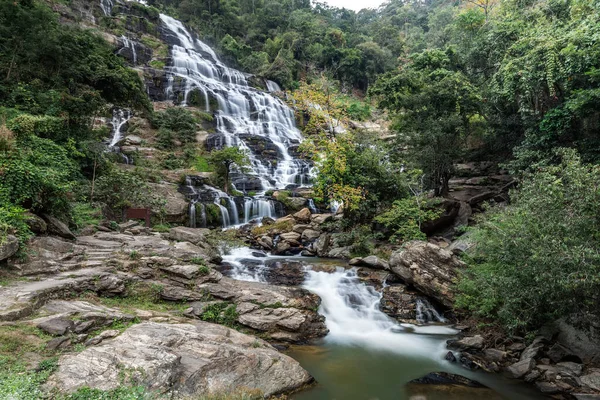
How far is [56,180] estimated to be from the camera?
8742 mm

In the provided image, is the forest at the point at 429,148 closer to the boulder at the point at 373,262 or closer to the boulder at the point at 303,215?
the boulder at the point at 373,262

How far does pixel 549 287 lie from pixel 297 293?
6192 mm

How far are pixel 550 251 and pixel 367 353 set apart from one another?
4.67 m

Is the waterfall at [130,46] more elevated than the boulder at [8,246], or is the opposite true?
the waterfall at [130,46]

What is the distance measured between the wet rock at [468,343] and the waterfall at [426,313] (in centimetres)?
139

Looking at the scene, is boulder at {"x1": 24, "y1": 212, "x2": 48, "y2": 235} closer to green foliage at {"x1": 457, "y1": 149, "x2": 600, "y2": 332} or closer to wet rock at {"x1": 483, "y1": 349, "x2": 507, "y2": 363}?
green foliage at {"x1": 457, "y1": 149, "x2": 600, "y2": 332}

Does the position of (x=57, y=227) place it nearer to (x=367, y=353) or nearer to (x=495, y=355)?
(x=367, y=353)

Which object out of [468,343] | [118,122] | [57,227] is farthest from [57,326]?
[118,122]

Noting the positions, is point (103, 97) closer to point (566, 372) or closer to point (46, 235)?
point (46, 235)

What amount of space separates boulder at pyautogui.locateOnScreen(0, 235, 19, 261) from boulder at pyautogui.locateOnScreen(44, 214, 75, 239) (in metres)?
2.06

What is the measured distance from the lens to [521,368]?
6.98m

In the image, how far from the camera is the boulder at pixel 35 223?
7.95 meters

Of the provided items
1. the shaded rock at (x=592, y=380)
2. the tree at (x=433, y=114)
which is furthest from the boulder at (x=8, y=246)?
the tree at (x=433, y=114)

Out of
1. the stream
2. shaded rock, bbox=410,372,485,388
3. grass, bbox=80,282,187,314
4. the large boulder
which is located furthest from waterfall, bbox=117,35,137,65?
shaded rock, bbox=410,372,485,388
